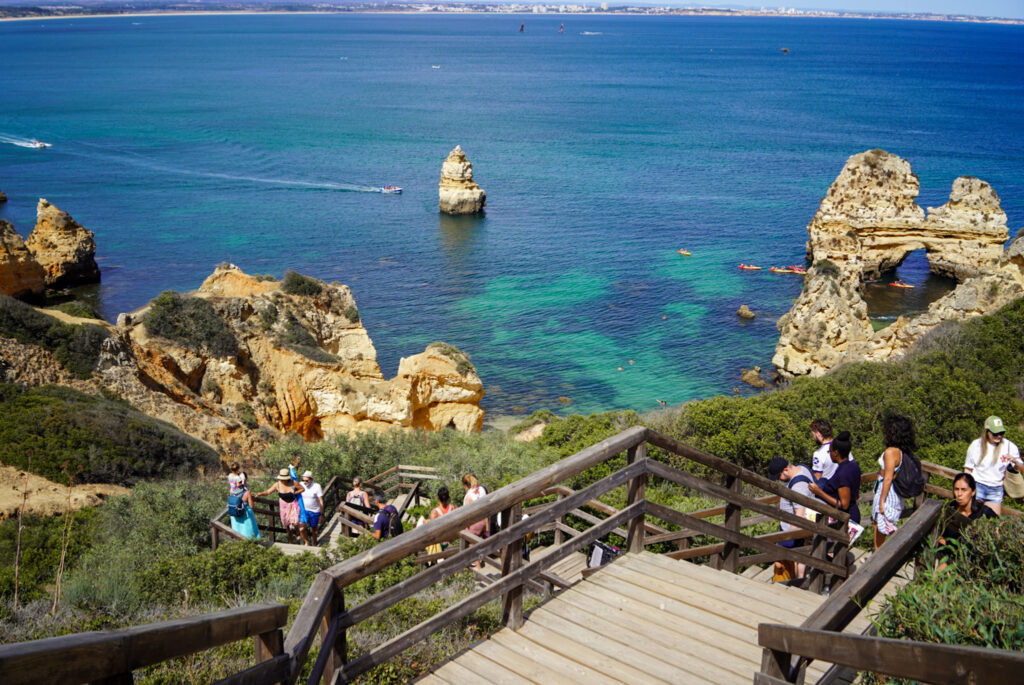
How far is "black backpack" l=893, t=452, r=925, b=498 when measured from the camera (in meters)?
6.98

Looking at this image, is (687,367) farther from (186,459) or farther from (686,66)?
(686,66)

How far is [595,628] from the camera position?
189 inches

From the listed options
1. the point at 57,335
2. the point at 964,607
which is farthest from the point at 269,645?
the point at 57,335

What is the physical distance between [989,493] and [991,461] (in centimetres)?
34

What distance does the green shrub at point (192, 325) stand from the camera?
24703mm

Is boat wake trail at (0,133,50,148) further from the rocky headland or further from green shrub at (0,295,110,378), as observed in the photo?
green shrub at (0,295,110,378)

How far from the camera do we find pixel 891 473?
7.06 m

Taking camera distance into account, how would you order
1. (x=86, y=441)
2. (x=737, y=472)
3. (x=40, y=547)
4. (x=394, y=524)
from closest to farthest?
(x=737, y=472)
(x=394, y=524)
(x=40, y=547)
(x=86, y=441)

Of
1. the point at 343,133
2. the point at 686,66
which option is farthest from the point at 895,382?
the point at 686,66

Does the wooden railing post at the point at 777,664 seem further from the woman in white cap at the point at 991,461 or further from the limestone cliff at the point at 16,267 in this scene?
the limestone cliff at the point at 16,267

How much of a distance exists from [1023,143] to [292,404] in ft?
323

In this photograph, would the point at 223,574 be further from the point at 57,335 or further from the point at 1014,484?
the point at 57,335

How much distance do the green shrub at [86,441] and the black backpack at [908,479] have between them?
14252mm

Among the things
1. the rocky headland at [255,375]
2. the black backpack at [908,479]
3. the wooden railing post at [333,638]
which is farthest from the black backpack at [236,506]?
the rocky headland at [255,375]
